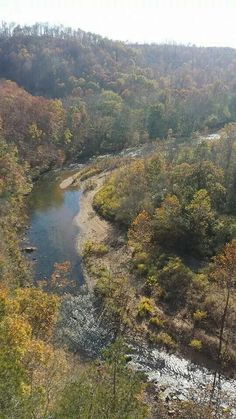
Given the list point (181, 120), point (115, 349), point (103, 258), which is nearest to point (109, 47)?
point (181, 120)

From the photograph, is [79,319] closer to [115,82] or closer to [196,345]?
[196,345]

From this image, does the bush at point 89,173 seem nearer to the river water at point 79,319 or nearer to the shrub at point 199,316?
the river water at point 79,319

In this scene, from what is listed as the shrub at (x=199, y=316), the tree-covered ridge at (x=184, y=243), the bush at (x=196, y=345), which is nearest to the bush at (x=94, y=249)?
the tree-covered ridge at (x=184, y=243)

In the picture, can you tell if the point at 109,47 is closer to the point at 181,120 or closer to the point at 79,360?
the point at 181,120

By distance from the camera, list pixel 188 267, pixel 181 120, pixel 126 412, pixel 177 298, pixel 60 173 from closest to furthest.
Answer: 1. pixel 126 412
2. pixel 177 298
3. pixel 188 267
4. pixel 60 173
5. pixel 181 120

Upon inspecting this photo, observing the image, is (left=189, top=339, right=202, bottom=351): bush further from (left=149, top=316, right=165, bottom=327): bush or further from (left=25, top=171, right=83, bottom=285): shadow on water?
(left=25, top=171, right=83, bottom=285): shadow on water

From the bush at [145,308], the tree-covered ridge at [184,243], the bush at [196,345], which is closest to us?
the bush at [196,345]

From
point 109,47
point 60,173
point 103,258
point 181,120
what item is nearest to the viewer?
point 103,258
